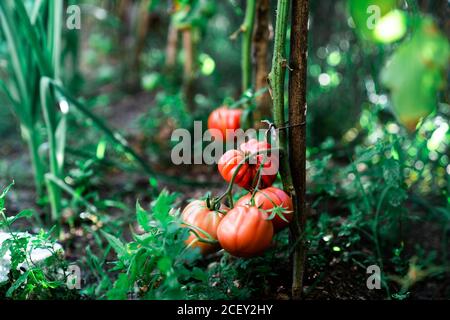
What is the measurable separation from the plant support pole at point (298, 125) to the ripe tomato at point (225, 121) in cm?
42

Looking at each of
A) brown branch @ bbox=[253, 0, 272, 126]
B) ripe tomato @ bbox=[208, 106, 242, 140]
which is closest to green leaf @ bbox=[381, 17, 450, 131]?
ripe tomato @ bbox=[208, 106, 242, 140]

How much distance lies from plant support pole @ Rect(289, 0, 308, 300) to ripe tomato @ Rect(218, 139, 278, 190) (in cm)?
6

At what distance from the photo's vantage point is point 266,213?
107 centimetres

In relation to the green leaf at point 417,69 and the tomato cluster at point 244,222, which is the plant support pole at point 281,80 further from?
the green leaf at point 417,69

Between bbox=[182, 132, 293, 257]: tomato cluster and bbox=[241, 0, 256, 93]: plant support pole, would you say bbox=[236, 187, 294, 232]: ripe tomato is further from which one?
bbox=[241, 0, 256, 93]: plant support pole

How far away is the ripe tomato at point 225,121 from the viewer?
5.18 feet

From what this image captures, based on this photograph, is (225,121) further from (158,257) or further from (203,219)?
(158,257)

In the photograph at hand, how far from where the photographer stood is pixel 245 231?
1039 millimetres

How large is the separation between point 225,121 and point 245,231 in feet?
2.02

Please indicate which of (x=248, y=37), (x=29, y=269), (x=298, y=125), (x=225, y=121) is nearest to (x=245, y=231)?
(x=298, y=125)

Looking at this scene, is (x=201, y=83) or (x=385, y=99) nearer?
(x=385, y=99)
